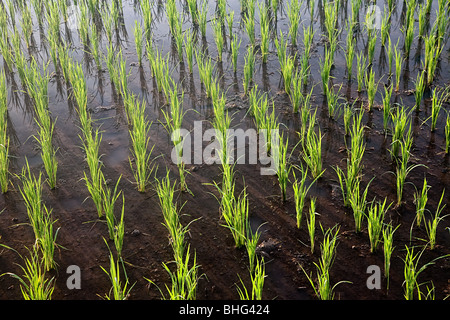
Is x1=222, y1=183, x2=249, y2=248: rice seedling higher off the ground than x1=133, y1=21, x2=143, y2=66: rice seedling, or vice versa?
x1=133, y1=21, x2=143, y2=66: rice seedling

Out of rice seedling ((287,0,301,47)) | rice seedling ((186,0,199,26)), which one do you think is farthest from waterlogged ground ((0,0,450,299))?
rice seedling ((186,0,199,26))

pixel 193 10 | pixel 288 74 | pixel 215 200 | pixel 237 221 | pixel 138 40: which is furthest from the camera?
pixel 193 10

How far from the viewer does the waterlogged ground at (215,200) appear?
2391 mm

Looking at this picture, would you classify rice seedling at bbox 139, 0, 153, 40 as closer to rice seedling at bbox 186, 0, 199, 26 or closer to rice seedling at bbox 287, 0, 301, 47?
rice seedling at bbox 186, 0, 199, 26

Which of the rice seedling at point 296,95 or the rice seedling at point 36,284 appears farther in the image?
the rice seedling at point 296,95

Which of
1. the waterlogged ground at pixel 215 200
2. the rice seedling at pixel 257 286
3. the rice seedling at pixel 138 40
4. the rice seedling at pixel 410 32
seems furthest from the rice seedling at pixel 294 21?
the rice seedling at pixel 257 286

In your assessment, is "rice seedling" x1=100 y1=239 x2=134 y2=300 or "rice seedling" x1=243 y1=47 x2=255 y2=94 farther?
"rice seedling" x1=243 y1=47 x2=255 y2=94

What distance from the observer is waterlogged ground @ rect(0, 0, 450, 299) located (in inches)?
94.1

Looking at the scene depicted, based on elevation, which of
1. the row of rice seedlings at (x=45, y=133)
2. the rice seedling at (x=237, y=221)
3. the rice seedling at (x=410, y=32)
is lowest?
the rice seedling at (x=237, y=221)

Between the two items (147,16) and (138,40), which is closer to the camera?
(138,40)

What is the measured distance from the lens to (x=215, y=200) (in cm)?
296

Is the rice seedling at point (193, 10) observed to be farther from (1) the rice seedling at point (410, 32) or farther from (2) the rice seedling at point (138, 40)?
(1) the rice seedling at point (410, 32)

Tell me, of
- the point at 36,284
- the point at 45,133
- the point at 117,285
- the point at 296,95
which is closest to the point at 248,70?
the point at 296,95

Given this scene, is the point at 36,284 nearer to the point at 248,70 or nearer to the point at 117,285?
the point at 117,285
